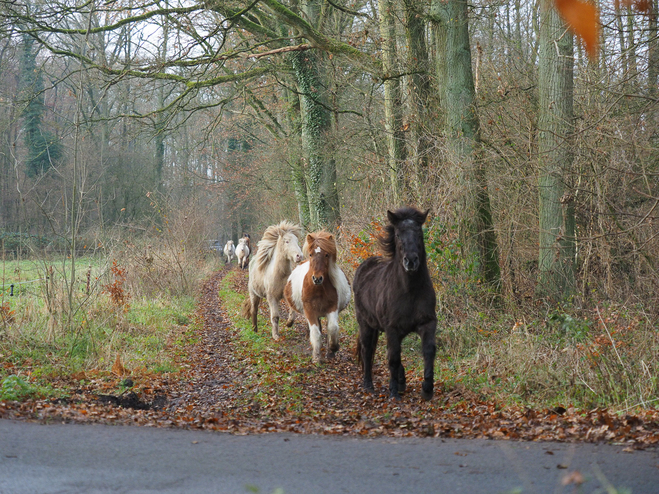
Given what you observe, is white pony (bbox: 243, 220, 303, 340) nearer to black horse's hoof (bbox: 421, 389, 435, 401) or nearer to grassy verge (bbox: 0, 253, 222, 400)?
grassy verge (bbox: 0, 253, 222, 400)

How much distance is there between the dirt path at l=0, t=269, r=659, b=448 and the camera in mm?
5848

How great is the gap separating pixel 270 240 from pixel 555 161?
21.0 ft

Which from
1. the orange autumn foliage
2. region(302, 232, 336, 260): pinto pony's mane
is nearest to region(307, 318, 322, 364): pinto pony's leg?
region(302, 232, 336, 260): pinto pony's mane

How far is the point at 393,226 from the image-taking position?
8.29 meters

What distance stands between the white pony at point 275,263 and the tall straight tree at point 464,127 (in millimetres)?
3761

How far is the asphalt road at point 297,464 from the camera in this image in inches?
166

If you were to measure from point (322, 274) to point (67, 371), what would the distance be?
167 inches

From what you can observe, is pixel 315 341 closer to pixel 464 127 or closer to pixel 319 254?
pixel 319 254

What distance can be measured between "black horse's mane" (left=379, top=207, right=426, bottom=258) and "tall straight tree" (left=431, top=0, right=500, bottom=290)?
3.03m

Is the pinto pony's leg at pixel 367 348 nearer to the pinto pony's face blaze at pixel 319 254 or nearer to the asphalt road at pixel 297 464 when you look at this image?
the pinto pony's face blaze at pixel 319 254

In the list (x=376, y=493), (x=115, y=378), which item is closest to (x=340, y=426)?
(x=376, y=493)

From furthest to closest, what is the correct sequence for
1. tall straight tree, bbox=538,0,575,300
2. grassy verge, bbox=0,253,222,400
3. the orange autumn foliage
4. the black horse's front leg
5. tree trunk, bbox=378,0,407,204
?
tree trunk, bbox=378,0,407,204, tall straight tree, bbox=538,0,575,300, grassy verge, bbox=0,253,222,400, the black horse's front leg, the orange autumn foliage

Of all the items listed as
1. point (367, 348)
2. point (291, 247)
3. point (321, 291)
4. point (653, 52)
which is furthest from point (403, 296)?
point (653, 52)

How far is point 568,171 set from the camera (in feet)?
35.5
